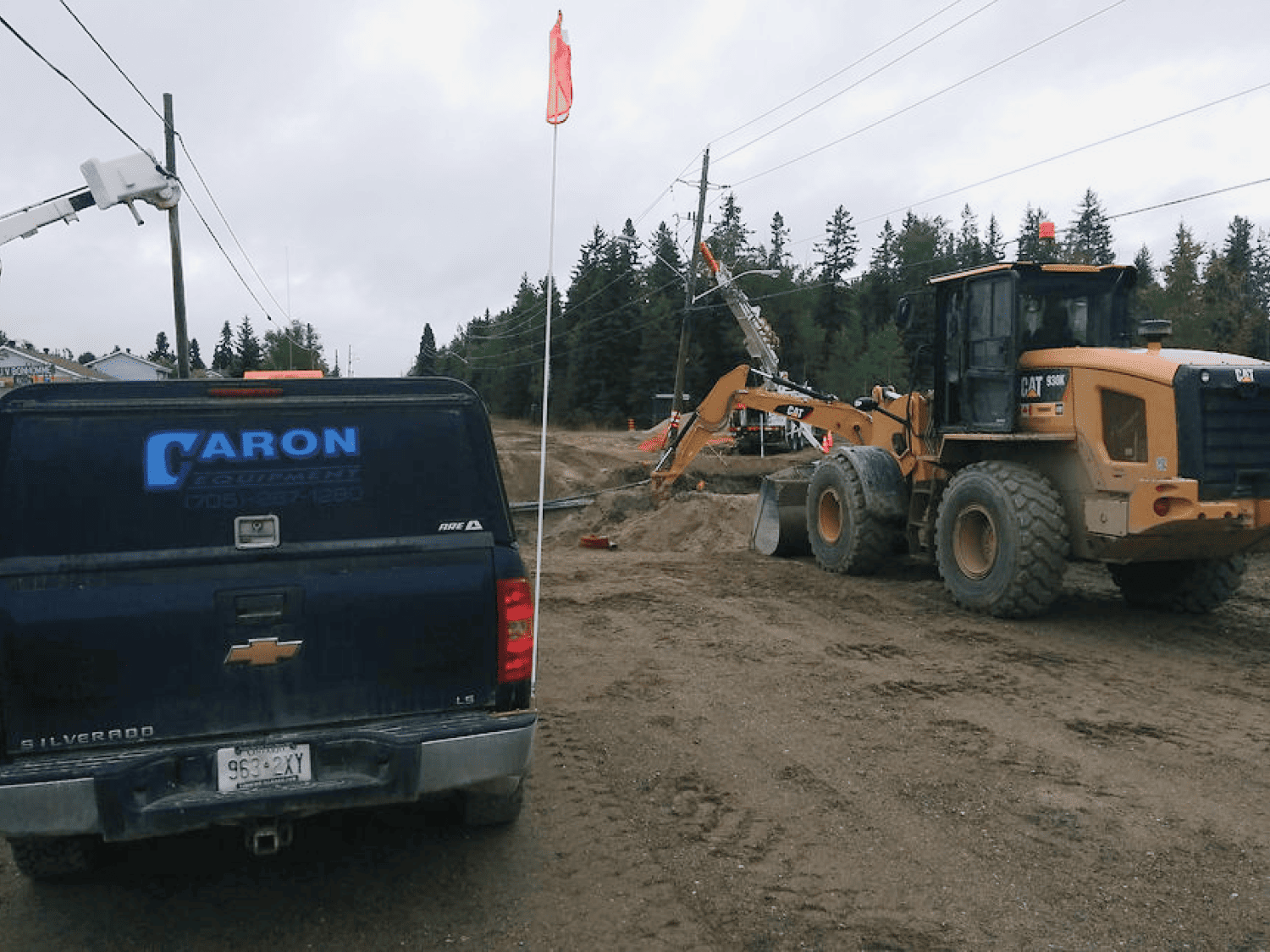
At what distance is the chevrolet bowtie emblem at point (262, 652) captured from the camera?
3631 mm

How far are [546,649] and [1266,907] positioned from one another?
5552 mm

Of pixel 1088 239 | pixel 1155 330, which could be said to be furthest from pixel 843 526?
pixel 1088 239

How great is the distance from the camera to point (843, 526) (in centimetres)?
1191

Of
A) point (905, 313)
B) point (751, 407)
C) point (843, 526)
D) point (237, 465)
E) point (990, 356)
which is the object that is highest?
point (905, 313)

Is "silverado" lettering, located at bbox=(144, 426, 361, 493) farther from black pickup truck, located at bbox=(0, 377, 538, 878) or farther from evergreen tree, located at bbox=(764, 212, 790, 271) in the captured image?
evergreen tree, located at bbox=(764, 212, 790, 271)

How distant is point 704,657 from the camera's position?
800 centimetres

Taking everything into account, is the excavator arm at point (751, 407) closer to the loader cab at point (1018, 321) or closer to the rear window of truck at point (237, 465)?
the loader cab at point (1018, 321)

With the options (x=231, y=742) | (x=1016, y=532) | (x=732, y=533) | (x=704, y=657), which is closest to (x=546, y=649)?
(x=704, y=657)

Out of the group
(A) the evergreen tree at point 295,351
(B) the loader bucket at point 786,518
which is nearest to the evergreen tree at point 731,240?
(A) the evergreen tree at point 295,351

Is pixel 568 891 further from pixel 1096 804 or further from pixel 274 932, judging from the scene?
pixel 1096 804

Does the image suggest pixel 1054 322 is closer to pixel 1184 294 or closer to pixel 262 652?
pixel 262 652

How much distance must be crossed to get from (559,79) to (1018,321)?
17.5 feet

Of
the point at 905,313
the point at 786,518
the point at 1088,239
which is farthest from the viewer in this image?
the point at 1088,239

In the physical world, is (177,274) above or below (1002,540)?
above
